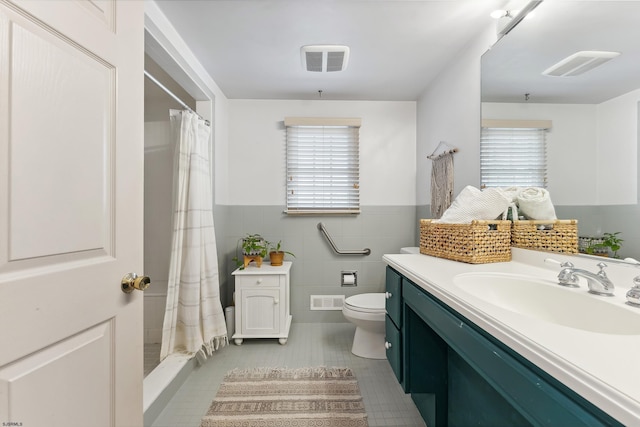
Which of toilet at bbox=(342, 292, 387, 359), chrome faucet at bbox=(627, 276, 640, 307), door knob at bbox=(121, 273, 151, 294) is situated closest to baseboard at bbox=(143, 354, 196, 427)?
door knob at bbox=(121, 273, 151, 294)

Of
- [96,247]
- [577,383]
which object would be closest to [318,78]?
[96,247]

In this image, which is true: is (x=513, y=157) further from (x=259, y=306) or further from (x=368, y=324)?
(x=259, y=306)

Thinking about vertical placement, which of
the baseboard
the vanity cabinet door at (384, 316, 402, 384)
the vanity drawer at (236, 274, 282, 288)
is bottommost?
the baseboard

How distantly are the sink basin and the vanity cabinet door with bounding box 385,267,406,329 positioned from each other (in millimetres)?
362

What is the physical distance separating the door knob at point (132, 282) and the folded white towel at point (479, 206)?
144 centimetres

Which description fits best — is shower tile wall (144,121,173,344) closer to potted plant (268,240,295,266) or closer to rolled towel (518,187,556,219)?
potted plant (268,240,295,266)

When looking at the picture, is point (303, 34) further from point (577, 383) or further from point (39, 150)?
point (577, 383)

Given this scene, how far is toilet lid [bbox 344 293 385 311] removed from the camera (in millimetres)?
2143

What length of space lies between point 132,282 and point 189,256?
113cm

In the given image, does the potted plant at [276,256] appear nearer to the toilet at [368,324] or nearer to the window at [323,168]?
the window at [323,168]

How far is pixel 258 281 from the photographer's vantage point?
7.91 feet

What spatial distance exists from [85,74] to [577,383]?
4.05 feet

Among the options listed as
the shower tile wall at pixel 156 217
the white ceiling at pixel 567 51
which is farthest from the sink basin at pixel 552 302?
the shower tile wall at pixel 156 217

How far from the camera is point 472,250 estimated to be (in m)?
1.37
